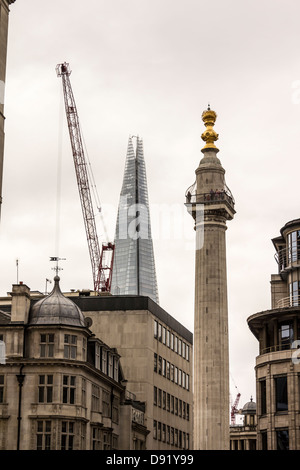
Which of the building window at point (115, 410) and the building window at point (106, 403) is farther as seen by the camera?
the building window at point (115, 410)

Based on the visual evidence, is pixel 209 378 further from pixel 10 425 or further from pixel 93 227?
pixel 93 227

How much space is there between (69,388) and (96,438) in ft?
23.6

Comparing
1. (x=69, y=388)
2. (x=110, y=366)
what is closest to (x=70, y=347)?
(x=69, y=388)

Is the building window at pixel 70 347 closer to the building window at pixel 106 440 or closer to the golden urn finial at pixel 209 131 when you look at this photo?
the building window at pixel 106 440

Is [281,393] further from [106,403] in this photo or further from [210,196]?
[210,196]

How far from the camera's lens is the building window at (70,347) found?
92.7 meters

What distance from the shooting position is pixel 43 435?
8888 centimetres

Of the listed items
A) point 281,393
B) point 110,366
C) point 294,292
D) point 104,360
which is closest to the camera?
point 281,393

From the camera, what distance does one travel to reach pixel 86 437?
92375 mm

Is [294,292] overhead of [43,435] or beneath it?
overhead

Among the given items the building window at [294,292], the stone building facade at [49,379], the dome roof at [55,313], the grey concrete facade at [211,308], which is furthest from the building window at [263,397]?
the grey concrete facade at [211,308]

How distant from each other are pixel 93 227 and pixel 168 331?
57.9 meters

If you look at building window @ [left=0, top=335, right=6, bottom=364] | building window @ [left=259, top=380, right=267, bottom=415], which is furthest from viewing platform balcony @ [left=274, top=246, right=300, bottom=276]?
building window @ [left=0, top=335, right=6, bottom=364]

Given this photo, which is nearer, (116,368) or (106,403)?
(106,403)
